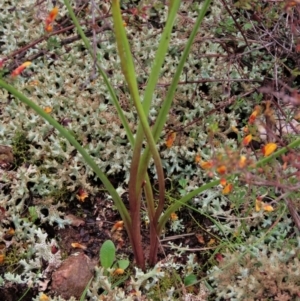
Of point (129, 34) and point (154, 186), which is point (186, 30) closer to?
point (129, 34)

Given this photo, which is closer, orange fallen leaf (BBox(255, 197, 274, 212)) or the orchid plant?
the orchid plant

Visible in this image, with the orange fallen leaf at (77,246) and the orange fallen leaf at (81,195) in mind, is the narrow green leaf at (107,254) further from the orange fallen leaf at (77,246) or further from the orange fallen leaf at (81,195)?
the orange fallen leaf at (81,195)

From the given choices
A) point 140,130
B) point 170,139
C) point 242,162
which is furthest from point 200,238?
point 242,162

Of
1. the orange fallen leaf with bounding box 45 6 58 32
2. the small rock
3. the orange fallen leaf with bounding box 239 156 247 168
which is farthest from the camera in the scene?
the small rock

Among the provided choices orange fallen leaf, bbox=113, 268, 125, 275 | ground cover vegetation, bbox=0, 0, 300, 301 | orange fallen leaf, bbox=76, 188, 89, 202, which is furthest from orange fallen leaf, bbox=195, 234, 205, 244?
orange fallen leaf, bbox=76, 188, 89, 202

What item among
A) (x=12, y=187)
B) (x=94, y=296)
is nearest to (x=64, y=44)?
(x=12, y=187)

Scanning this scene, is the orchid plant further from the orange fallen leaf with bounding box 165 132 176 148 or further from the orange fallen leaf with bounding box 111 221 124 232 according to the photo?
the orange fallen leaf with bounding box 165 132 176 148

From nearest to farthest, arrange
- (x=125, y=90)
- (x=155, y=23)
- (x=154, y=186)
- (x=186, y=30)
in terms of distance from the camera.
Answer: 1. (x=154, y=186)
2. (x=125, y=90)
3. (x=186, y=30)
4. (x=155, y=23)
